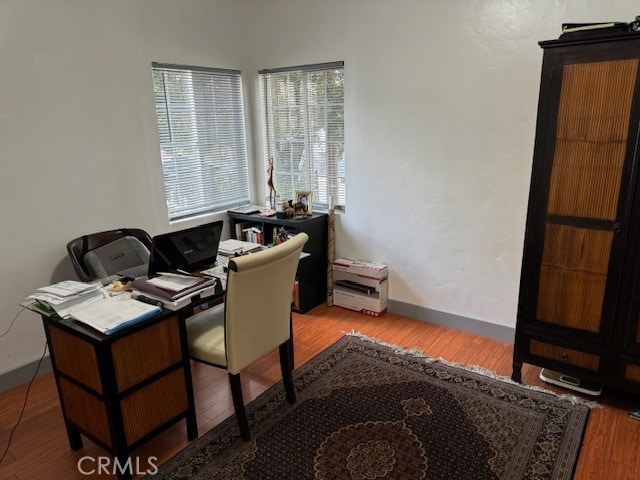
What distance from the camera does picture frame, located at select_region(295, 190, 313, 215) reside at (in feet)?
12.6

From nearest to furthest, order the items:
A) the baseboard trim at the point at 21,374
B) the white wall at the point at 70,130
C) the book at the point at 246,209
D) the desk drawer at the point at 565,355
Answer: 1. the desk drawer at the point at 565,355
2. the white wall at the point at 70,130
3. the baseboard trim at the point at 21,374
4. the book at the point at 246,209

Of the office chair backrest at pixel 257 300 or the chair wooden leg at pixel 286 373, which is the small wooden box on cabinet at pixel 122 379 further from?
the chair wooden leg at pixel 286 373

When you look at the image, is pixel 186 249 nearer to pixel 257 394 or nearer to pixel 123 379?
pixel 123 379

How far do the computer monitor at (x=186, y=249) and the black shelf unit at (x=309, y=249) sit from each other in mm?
1267

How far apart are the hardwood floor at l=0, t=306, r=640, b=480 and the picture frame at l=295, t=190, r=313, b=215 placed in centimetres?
97

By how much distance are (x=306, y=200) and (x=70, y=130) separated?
1826 mm

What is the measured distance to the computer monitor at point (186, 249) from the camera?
2186 mm

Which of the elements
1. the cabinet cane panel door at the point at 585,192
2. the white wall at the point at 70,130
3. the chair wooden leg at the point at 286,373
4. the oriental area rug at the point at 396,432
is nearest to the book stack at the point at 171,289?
the chair wooden leg at the point at 286,373

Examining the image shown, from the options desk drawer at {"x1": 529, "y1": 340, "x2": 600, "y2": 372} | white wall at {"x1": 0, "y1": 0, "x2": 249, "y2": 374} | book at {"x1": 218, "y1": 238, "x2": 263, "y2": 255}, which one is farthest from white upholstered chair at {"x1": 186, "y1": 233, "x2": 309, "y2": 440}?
desk drawer at {"x1": 529, "y1": 340, "x2": 600, "y2": 372}

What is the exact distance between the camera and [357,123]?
3.57 metres

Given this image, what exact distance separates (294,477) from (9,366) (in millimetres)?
1994

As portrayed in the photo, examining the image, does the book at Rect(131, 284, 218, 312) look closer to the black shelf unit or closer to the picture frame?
the black shelf unit

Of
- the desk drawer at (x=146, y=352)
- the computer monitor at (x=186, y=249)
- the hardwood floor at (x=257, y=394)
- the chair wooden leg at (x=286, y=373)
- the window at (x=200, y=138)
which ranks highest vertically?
the window at (x=200, y=138)

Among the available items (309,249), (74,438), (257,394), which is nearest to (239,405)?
(257,394)
